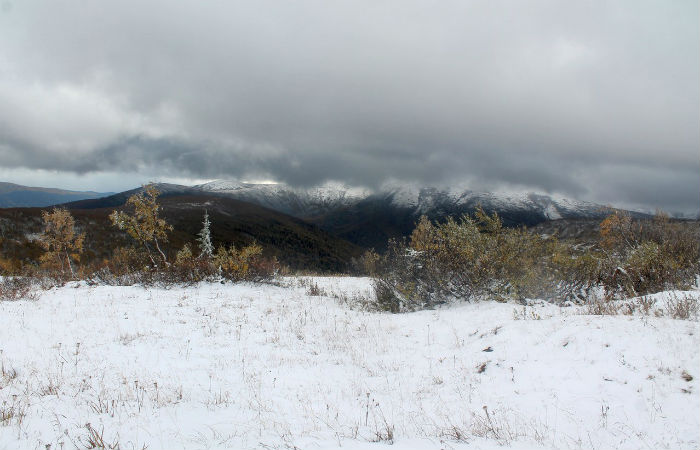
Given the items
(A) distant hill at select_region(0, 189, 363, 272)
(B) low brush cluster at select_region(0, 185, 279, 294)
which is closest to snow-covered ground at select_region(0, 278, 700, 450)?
(B) low brush cluster at select_region(0, 185, 279, 294)

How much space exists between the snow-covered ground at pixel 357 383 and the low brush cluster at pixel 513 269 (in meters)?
1.74

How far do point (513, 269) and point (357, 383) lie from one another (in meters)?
7.21

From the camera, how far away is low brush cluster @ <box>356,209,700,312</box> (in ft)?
31.9

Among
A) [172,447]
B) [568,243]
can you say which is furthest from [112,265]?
[568,243]

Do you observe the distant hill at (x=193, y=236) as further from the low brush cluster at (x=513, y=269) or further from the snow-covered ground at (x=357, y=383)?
the snow-covered ground at (x=357, y=383)

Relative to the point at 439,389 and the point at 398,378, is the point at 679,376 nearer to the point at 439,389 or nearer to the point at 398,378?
the point at 439,389

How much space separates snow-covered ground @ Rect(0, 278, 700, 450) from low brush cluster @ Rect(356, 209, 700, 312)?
5.71ft

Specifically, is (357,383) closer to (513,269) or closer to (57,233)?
(513,269)

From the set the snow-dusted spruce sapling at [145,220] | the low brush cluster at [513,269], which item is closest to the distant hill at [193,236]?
the snow-dusted spruce sapling at [145,220]

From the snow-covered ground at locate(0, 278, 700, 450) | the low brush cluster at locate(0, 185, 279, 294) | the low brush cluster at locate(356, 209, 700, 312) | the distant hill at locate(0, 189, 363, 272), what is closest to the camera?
the snow-covered ground at locate(0, 278, 700, 450)

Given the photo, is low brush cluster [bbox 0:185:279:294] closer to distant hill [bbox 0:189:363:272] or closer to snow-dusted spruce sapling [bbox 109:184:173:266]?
snow-dusted spruce sapling [bbox 109:184:173:266]

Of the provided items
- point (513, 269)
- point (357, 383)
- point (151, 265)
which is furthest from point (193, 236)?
point (357, 383)

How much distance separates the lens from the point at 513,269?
10531 mm

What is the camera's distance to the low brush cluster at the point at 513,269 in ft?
31.9
